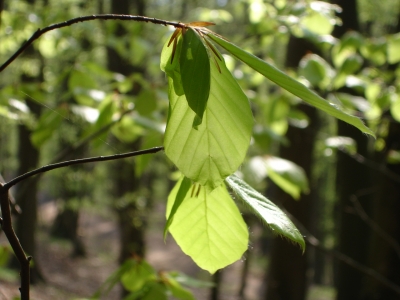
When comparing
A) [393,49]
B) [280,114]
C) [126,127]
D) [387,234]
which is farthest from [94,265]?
[393,49]

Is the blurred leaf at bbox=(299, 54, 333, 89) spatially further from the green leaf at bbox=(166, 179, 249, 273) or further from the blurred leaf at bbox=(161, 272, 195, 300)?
the green leaf at bbox=(166, 179, 249, 273)

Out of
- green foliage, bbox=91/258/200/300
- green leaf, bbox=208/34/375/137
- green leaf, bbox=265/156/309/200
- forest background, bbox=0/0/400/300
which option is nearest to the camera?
green leaf, bbox=208/34/375/137

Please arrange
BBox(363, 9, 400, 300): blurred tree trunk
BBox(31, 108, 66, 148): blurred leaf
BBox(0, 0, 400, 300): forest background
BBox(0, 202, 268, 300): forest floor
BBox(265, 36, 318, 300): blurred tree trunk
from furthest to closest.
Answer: BBox(0, 202, 268, 300): forest floor, BBox(265, 36, 318, 300): blurred tree trunk, BBox(363, 9, 400, 300): blurred tree trunk, BBox(0, 0, 400, 300): forest background, BBox(31, 108, 66, 148): blurred leaf

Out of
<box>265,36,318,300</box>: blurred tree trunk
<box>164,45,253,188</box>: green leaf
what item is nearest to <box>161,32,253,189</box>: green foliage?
<box>164,45,253,188</box>: green leaf

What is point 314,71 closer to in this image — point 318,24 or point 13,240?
point 318,24

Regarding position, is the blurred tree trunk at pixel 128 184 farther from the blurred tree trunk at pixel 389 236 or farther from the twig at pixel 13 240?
the twig at pixel 13 240

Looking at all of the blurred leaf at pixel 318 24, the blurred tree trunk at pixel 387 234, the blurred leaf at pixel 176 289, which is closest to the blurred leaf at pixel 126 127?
the blurred leaf at pixel 176 289
